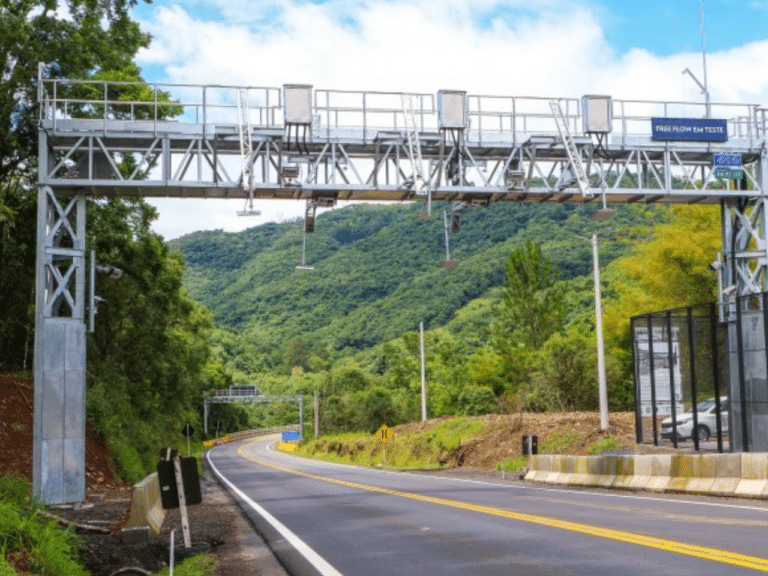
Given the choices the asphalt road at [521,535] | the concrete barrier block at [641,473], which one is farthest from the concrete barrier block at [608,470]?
the asphalt road at [521,535]

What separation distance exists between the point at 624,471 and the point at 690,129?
947 cm

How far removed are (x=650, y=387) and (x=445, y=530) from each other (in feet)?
49.0

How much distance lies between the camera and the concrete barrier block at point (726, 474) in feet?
65.2

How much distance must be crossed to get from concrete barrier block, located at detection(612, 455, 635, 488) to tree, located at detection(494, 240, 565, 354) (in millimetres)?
49368

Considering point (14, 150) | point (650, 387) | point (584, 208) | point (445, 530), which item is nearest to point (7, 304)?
point (14, 150)

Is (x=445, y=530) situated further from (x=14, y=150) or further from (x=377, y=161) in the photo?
(x=14, y=150)

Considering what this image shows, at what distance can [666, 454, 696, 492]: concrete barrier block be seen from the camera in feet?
71.5

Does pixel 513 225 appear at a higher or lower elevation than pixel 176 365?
higher

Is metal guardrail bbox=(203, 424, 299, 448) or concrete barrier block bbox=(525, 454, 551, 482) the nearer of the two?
concrete barrier block bbox=(525, 454, 551, 482)

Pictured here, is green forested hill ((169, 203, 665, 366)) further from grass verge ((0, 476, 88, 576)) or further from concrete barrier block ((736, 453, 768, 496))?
grass verge ((0, 476, 88, 576))

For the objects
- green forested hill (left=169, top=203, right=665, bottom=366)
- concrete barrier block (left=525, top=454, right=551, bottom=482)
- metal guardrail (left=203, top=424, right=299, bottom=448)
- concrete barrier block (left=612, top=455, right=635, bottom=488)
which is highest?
green forested hill (left=169, top=203, right=665, bottom=366)

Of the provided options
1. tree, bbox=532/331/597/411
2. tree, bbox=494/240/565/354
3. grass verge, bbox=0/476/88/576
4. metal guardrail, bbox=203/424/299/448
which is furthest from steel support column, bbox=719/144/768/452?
metal guardrail, bbox=203/424/299/448

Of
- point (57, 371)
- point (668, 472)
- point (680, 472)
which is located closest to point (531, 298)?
point (668, 472)

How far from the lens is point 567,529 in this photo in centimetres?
1395
